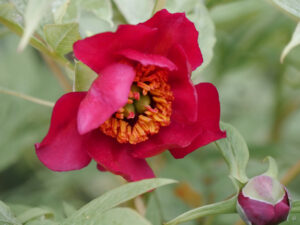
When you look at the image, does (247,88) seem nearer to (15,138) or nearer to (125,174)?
(15,138)

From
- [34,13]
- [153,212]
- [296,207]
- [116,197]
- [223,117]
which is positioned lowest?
[223,117]

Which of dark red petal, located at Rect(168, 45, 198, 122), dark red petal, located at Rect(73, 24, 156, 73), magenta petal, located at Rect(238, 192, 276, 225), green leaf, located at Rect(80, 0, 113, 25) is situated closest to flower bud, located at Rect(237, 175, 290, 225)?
magenta petal, located at Rect(238, 192, 276, 225)

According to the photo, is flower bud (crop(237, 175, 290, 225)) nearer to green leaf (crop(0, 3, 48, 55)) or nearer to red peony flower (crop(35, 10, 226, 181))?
red peony flower (crop(35, 10, 226, 181))

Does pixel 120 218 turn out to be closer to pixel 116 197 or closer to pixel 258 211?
pixel 116 197

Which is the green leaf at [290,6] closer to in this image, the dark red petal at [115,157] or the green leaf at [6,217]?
the dark red petal at [115,157]

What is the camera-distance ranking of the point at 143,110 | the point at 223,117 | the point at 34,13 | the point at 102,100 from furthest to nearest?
the point at 223,117
the point at 143,110
the point at 102,100
the point at 34,13

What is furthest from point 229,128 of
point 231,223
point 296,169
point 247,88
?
point 247,88

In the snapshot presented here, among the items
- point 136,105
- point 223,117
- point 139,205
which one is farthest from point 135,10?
point 223,117

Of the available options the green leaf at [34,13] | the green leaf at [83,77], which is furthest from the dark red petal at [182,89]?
the green leaf at [34,13]
